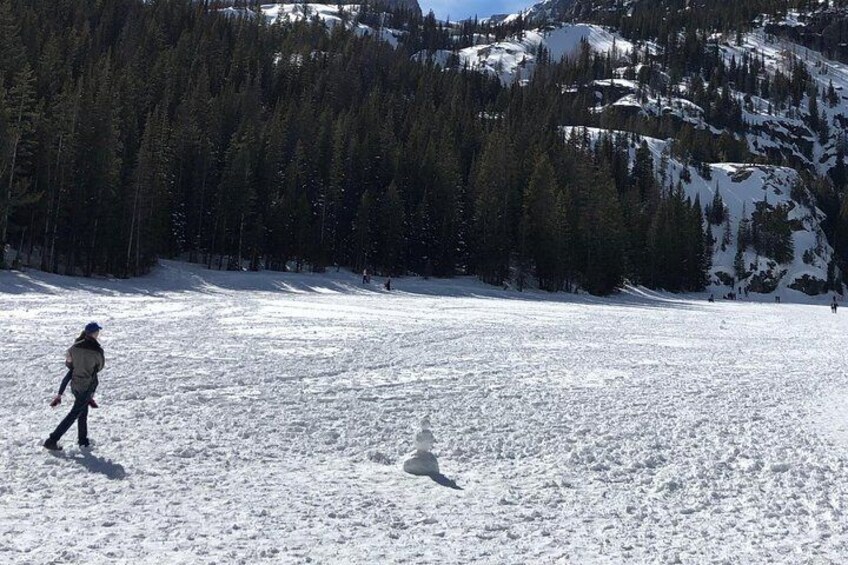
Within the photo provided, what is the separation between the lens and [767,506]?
7863 millimetres

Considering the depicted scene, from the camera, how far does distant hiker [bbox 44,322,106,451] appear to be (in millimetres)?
8477

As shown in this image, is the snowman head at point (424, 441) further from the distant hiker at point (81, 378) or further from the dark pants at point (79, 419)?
the dark pants at point (79, 419)

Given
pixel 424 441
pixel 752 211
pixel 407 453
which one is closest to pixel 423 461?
pixel 424 441

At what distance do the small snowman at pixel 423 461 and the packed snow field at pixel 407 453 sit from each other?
17 centimetres

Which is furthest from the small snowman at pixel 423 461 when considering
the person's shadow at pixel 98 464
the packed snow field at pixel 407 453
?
the person's shadow at pixel 98 464

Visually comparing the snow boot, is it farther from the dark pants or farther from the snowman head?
the snowman head

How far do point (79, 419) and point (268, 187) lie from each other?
5538 centimetres

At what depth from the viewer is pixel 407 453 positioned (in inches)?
374

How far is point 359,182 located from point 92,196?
28898 mm

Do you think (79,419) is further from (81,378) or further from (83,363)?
(83,363)

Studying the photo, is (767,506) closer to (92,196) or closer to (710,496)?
(710,496)

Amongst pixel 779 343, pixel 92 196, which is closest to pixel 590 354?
pixel 779 343

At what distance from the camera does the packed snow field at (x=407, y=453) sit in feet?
21.0

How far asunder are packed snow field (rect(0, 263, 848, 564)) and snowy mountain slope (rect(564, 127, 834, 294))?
108101 mm
